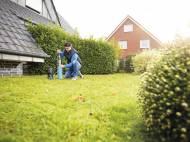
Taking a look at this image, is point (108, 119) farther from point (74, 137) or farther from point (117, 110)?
point (74, 137)

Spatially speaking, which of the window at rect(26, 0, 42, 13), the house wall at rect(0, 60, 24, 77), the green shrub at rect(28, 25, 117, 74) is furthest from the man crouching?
the window at rect(26, 0, 42, 13)

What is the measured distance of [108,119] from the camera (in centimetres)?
600

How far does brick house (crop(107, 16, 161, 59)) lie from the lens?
4388 centimetres

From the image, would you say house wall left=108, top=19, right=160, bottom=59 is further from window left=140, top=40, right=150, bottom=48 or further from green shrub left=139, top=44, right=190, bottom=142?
green shrub left=139, top=44, right=190, bottom=142

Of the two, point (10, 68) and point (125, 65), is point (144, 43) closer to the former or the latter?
point (125, 65)

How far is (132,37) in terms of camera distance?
45750 millimetres

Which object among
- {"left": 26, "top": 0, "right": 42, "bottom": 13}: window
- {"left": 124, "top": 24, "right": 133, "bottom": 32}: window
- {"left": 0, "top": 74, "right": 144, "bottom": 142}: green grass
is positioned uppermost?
{"left": 124, "top": 24, "right": 133, "bottom": 32}: window

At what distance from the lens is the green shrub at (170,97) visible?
174 inches

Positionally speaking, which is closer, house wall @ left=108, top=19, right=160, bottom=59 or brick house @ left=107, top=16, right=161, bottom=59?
brick house @ left=107, top=16, right=161, bottom=59

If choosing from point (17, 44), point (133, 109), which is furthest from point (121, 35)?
point (133, 109)

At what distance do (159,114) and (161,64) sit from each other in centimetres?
87

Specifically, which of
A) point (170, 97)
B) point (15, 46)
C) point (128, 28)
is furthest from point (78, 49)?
point (128, 28)

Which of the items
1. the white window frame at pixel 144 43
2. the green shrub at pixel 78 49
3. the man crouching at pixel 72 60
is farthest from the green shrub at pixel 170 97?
the white window frame at pixel 144 43

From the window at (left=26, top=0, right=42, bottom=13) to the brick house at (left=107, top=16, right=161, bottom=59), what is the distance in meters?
23.4
